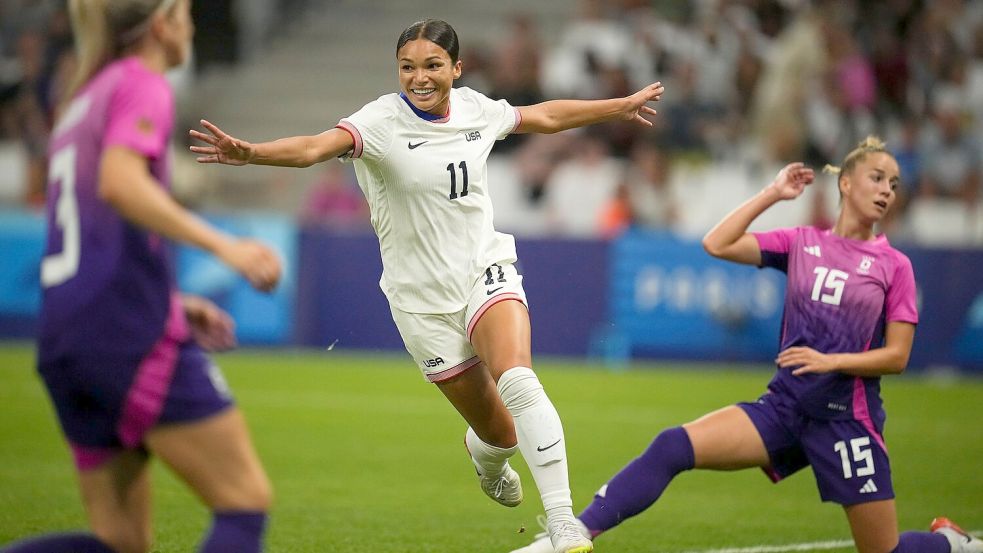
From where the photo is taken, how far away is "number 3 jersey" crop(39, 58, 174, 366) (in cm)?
364

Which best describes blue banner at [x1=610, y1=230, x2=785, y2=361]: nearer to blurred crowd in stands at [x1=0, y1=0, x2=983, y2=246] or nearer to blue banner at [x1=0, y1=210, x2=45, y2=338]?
blurred crowd in stands at [x1=0, y1=0, x2=983, y2=246]

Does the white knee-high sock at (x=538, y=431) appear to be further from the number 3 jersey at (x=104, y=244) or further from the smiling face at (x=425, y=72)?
the number 3 jersey at (x=104, y=244)

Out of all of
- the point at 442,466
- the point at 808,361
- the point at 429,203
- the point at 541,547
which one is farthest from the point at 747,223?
the point at 442,466

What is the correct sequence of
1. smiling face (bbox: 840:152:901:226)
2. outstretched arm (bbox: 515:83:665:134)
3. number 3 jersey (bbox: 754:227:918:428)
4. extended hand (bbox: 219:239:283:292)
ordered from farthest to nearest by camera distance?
outstretched arm (bbox: 515:83:665:134)
smiling face (bbox: 840:152:901:226)
number 3 jersey (bbox: 754:227:918:428)
extended hand (bbox: 219:239:283:292)

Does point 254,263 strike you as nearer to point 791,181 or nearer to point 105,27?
point 105,27

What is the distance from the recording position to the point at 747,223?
19.2 ft

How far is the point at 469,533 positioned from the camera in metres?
6.81

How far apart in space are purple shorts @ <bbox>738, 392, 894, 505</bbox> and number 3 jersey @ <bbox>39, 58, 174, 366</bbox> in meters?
2.90

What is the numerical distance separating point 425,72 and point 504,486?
2152 mm

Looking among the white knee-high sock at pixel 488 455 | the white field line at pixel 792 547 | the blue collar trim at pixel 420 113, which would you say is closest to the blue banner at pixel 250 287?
the white knee-high sock at pixel 488 455

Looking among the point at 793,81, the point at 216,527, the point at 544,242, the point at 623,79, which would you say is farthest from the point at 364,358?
the point at 216,527

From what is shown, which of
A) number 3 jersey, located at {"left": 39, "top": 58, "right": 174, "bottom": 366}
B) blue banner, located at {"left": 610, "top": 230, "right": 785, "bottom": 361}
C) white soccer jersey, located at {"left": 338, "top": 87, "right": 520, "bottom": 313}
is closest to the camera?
number 3 jersey, located at {"left": 39, "top": 58, "right": 174, "bottom": 366}

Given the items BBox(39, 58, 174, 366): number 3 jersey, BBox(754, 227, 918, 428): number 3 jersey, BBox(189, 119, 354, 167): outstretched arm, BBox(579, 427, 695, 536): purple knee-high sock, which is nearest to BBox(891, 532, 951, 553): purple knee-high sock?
BBox(754, 227, 918, 428): number 3 jersey

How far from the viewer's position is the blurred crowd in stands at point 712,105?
16000 mm
